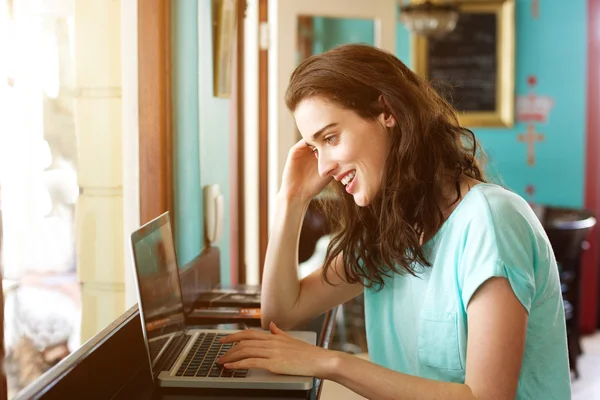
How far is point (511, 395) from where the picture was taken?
126cm

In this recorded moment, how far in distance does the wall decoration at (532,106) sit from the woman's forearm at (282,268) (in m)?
3.26

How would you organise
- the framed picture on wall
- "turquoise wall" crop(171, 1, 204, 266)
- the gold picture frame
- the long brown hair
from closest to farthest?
the long brown hair < "turquoise wall" crop(171, 1, 204, 266) < the framed picture on wall < the gold picture frame

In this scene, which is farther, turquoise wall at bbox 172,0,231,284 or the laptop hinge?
turquoise wall at bbox 172,0,231,284

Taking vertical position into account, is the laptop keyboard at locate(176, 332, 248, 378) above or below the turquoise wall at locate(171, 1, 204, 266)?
below

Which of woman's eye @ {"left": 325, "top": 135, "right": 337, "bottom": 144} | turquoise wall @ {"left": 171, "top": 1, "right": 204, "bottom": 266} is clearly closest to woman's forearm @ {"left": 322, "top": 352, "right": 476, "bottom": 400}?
woman's eye @ {"left": 325, "top": 135, "right": 337, "bottom": 144}

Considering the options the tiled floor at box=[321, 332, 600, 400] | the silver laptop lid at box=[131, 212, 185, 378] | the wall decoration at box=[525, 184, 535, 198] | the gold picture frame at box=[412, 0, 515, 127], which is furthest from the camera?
the wall decoration at box=[525, 184, 535, 198]

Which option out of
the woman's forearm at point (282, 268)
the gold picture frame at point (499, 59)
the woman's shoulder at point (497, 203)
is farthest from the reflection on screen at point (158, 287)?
the gold picture frame at point (499, 59)

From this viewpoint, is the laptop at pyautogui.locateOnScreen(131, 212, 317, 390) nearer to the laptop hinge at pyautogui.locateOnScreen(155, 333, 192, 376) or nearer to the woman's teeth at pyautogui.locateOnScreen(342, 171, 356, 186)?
the laptop hinge at pyautogui.locateOnScreen(155, 333, 192, 376)

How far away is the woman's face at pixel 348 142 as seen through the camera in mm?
1440

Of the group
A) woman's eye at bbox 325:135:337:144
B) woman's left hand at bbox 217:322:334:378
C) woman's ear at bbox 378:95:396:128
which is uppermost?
woman's ear at bbox 378:95:396:128

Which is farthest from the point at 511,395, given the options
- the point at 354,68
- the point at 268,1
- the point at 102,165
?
the point at 268,1

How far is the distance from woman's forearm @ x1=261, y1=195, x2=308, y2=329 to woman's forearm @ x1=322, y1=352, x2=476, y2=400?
43 centimetres

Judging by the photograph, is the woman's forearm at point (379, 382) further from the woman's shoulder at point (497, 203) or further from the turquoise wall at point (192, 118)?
the turquoise wall at point (192, 118)

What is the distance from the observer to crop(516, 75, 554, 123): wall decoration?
4652 mm
